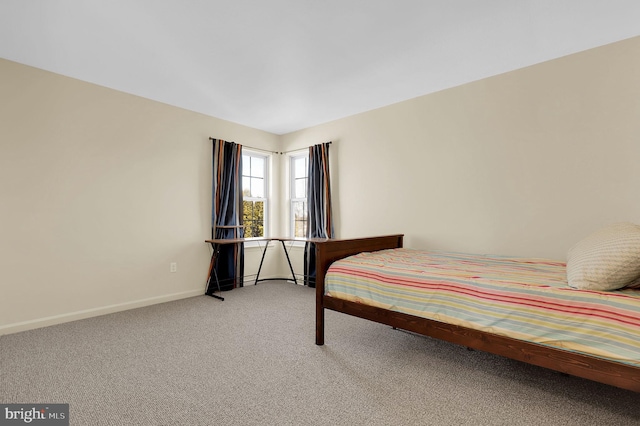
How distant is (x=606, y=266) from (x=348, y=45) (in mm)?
2189

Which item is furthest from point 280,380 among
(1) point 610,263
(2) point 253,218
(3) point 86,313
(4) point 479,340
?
(2) point 253,218

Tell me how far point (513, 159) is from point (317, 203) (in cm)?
242

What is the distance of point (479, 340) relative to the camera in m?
1.64

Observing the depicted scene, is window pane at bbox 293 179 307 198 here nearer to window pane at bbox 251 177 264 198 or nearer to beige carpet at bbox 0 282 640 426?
window pane at bbox 251 177 264 198

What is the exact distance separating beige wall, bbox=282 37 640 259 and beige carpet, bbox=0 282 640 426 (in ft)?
4.26

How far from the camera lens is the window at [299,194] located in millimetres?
4785

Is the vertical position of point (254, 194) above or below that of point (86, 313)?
above

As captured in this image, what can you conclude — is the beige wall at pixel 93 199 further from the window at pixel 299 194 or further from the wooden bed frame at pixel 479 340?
the wooden bed frame at pixel 479 340

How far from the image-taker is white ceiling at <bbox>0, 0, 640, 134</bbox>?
2008 mm

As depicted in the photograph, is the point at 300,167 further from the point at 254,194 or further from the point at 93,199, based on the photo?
the point at 93,199

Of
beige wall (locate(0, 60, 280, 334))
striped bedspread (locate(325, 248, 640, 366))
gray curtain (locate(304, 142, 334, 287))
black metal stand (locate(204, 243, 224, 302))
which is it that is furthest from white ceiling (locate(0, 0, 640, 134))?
black metal stand (locate(204, 243, 224, 302))

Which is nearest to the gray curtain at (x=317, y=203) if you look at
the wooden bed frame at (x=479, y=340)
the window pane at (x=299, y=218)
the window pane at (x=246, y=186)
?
the window pane at (x=299, y=218)

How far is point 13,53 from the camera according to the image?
8.34ft

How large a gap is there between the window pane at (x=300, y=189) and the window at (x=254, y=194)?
51cm
